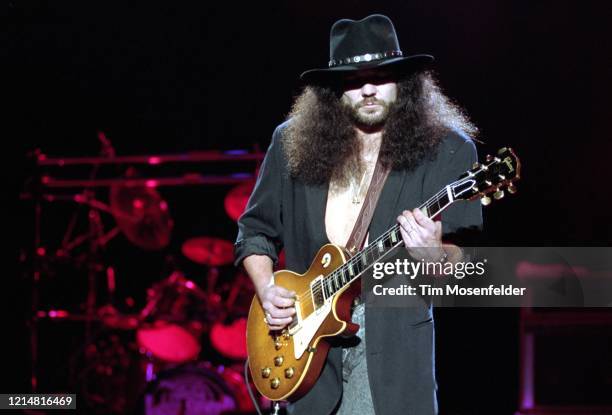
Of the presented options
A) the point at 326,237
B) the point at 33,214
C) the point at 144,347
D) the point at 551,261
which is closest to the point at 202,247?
the point at 144,347

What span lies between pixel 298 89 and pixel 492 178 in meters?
3.84

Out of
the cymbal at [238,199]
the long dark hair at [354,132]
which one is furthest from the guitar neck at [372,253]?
the cymbal at [238,199]

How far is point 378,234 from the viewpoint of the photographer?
2.50m

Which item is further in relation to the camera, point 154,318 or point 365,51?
point 154,318

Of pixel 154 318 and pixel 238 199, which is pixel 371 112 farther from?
pixel 154 318

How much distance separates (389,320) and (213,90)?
427 cm

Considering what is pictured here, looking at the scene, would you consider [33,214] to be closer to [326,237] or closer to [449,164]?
[326,237]

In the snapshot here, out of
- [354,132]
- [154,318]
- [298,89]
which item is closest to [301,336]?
[354,132]

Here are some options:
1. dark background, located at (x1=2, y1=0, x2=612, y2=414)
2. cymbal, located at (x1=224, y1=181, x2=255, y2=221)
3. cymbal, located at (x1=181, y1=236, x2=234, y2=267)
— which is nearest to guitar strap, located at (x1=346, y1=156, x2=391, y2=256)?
dark background, located at (x1=2, y1=0, x2=612, y2=414)

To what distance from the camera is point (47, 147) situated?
22.7 feet

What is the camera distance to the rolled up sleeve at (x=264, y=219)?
287 centimetres

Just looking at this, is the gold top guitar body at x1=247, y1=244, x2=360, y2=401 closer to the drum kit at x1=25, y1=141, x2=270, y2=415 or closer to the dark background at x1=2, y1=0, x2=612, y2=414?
the dark background at x1=2, y1=0, x2=612, y2=414

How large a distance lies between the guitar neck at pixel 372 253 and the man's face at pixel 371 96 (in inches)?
18.7

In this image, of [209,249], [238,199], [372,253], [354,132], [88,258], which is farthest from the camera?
[88,258]
